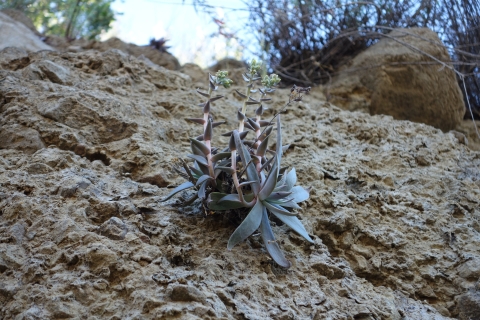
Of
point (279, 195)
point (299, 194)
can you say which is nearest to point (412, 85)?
point (299, 194)

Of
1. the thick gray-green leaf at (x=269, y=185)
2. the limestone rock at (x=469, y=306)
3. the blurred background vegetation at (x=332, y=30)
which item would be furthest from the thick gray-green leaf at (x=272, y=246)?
the blurred background vegetation at (x=332, y=30)

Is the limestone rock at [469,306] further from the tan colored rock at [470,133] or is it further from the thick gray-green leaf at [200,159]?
the tan colored rock at [470,133]

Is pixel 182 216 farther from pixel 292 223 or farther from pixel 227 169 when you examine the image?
pixel 292 223

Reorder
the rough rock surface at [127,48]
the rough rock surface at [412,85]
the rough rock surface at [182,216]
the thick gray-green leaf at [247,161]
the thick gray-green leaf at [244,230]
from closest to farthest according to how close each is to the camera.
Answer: the rough rock surface at [182,216] < the thick gray-green leaf at [244,230] < the thick gray-green leaf at [247,161] < the rough rock surface at [412,85] < the rough rock surface at [127,48]

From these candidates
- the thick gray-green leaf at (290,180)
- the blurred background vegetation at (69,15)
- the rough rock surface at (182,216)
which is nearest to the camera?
the rough rock surface at (182,216)

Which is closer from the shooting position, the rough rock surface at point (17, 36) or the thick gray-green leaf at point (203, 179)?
the thick gray-green leaf at point (203, 179)

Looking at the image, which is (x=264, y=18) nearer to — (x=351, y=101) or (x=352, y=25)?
(x=352, y=25)

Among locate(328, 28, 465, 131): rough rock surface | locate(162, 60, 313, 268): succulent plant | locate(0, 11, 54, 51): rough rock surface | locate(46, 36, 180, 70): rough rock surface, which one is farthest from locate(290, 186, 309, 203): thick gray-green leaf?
locate(0, 11, 54, 51): rough rock surface
